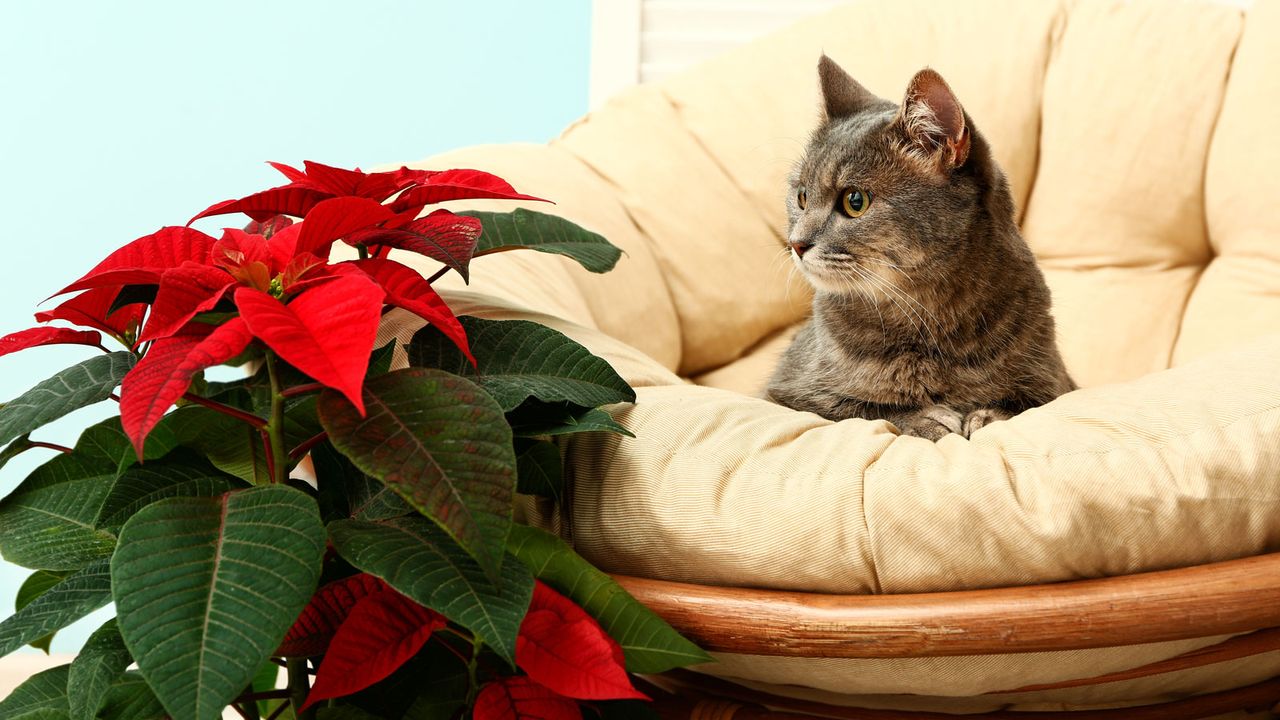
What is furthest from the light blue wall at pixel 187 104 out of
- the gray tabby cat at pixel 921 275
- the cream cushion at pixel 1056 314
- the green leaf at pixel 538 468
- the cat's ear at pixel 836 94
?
the green leaf at pixel 538 468

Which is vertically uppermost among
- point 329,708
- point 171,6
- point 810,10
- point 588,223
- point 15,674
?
point 171,6

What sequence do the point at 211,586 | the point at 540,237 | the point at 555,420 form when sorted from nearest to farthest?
1. the point at 211,586
2. the point at 555,420
3. the point at 540,237

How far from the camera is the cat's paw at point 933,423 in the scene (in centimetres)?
108

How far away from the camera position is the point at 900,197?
1.10 meters

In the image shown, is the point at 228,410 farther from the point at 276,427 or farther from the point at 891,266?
the point at 891,266

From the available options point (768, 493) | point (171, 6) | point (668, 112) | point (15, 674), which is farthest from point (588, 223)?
point (15, 674)

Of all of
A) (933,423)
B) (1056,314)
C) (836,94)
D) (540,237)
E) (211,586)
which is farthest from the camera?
(1056,314)

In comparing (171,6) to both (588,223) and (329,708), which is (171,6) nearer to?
(588,223)

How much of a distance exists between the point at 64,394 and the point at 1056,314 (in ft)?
5.14

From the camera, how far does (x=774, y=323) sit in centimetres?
180

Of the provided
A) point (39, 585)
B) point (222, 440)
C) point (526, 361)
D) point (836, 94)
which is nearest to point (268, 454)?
point (222, 440)

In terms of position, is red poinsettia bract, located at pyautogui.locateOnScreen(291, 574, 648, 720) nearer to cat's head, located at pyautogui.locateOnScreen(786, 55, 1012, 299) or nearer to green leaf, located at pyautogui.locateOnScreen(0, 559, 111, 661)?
green leaf, located at pyautogui.locateOnScreen(0, 559, 111, 661)

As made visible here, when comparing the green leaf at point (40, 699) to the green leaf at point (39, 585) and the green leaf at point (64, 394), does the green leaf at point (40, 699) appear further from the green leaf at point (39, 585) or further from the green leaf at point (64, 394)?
the green leaf at point (64, 394)

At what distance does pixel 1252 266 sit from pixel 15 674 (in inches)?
94.1
